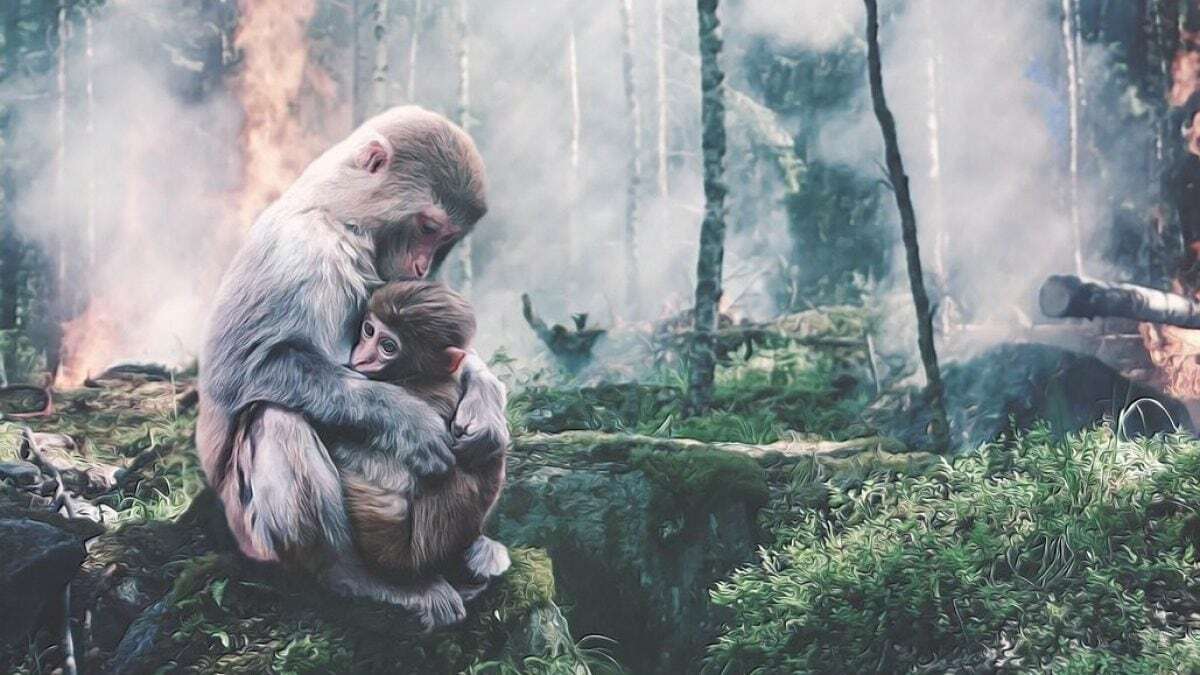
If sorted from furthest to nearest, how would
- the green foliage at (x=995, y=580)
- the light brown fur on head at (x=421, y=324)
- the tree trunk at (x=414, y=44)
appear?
the tree trunk at (x=414, y=44) → the green foliage at (x=995, y=580) → the light brown fur on head at (x=421, y=324)

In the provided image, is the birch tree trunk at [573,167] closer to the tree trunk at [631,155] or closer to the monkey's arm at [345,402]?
the tree trunk at [631,155]

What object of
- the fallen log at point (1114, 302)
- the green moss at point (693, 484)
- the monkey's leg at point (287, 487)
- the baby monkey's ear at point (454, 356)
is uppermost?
the baby monkey's ear at point (454, 356)

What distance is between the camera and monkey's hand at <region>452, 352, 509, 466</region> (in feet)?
12.7

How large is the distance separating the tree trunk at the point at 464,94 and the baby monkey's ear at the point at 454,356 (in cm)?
445

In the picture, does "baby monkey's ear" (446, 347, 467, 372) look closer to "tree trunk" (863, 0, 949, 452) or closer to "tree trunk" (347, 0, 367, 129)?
"tree trunk" (863, 0, 949, 452)

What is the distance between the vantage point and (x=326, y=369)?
12.4 feet

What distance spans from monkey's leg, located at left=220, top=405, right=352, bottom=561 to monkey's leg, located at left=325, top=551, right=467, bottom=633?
3.8 inches

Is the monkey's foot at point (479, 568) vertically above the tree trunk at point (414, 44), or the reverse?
the tree trunk at point (414, 44)

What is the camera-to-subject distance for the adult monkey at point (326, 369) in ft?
12.2

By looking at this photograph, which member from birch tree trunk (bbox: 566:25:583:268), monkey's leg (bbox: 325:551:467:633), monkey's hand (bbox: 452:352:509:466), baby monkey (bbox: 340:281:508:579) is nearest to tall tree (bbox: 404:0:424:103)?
birch tree trunk (bbox: 566:25:583:268)

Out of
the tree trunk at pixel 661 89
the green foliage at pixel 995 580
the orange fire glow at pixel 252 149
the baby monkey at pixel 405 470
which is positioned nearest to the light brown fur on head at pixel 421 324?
the baby monkey at pixel 405 470

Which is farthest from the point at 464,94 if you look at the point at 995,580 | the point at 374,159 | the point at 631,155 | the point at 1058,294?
the point at 995,580

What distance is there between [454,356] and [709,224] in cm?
378

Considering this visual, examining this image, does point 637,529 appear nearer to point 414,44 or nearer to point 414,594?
point 414,594
